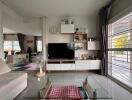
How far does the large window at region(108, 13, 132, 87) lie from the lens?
422 centimetres

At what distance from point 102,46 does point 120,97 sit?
10.3ft

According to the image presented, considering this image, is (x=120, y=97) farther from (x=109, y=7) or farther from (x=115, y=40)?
(x=109, y=7)

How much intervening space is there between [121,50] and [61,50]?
3.06 m

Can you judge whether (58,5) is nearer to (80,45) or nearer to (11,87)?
(80,45)

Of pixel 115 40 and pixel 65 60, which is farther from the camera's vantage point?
pixel 65 60

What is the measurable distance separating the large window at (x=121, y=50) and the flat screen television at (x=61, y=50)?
1.87 m

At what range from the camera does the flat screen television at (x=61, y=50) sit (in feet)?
22.9

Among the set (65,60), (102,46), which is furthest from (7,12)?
(102,46)

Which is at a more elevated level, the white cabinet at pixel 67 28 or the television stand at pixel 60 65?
the white cabinet at pixel 67 28

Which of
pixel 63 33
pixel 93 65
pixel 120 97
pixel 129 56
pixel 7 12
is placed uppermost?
pixel 7 12

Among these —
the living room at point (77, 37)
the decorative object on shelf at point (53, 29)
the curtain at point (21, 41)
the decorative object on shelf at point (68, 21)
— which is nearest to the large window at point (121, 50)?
the living room at point (77, 37)

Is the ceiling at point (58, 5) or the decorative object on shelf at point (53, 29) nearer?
the ceiling at point (58, 5)

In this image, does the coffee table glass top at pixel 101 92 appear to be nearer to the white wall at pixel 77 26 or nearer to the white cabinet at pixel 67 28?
the white cabinet at pixel 67 28

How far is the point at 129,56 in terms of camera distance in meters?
4.16
